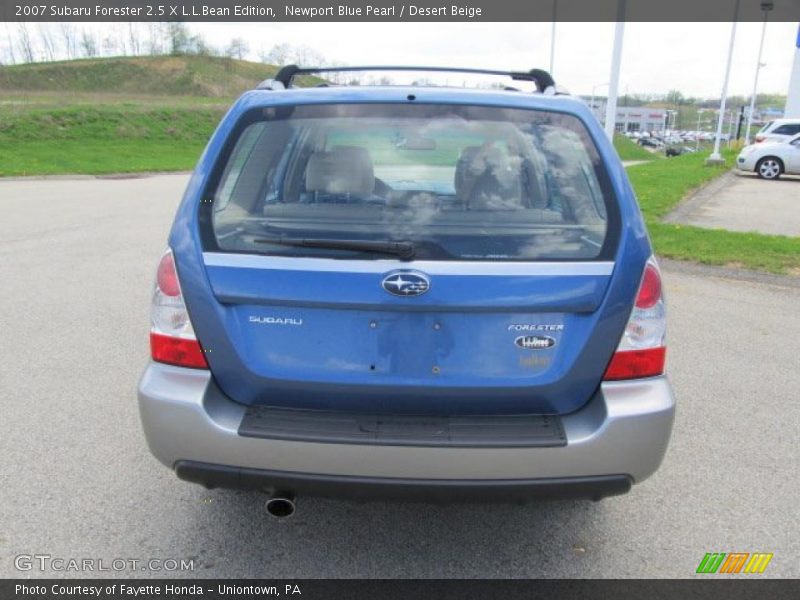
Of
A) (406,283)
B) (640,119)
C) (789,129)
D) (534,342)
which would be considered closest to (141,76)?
(789,129)

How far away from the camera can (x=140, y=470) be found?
11.0 ft

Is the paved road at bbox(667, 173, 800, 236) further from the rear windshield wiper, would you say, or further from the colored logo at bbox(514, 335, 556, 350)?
the rear windshield wiper

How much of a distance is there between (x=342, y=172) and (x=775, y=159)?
→ 2120cm

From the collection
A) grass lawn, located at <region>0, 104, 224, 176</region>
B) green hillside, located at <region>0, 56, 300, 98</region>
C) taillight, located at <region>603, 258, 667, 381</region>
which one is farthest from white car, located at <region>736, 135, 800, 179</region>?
green hillside, located at <region>0, 56, 300, 98</region>

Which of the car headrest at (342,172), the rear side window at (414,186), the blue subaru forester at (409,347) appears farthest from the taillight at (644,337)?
the car headrest at (342,172)

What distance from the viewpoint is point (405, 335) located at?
7.64 feet

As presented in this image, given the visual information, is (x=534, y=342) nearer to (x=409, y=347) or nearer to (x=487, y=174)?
(x=409, y=347)

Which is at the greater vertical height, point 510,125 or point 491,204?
point 510,125

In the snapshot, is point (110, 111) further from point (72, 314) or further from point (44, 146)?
point (72, 314)

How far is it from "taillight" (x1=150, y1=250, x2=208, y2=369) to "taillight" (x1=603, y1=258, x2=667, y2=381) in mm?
1465

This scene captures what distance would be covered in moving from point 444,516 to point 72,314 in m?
4.25

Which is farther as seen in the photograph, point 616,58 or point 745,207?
point 745,207

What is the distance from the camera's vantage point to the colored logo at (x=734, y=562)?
8.90 feet

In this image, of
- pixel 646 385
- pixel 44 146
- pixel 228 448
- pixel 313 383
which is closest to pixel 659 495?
pixel 646 385
